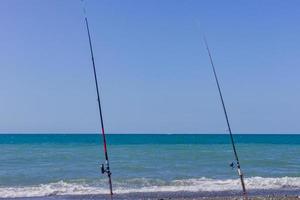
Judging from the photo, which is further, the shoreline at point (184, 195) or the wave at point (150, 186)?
the wave at point (150, 186)

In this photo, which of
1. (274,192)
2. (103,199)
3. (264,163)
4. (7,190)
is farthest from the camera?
(264,163)

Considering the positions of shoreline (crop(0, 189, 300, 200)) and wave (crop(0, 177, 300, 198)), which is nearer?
shoreline (crop(0, 189, 300, 200))

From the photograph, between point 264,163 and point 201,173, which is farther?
point 264,163

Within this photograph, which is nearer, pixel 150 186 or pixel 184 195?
pixel 184 195

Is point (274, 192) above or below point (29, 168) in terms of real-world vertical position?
below

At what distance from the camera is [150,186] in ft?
89.6

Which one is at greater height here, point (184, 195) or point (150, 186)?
point (150, 186)

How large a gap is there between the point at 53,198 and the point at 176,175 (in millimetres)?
11314

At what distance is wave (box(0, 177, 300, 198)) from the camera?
25.2 m

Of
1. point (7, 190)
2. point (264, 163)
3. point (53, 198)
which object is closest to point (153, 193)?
point (53, 198)

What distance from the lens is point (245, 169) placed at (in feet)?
122

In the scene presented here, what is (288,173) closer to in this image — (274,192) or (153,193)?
(274,192)

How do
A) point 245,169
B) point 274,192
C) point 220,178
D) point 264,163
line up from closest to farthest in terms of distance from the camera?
point 274,192 → point 220,178 → point 245,169 → point 264,163

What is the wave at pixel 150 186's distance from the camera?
82.7 feet
